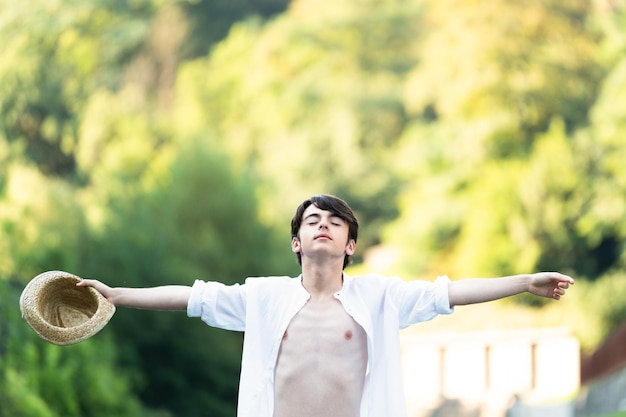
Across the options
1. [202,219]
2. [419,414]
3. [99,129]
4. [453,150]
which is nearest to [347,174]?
[453,150]

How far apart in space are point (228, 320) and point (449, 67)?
89.8 ft

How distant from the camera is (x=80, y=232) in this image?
59.5 ft

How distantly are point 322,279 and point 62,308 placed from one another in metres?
1.01

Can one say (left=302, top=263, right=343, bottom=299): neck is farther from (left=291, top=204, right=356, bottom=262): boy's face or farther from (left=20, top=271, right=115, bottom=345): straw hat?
(left=20, top=271, right=115, bottom=345): straw hat

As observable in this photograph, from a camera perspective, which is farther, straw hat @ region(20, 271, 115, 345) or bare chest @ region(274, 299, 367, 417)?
bare chest @ region(274, 299, 367, 417)

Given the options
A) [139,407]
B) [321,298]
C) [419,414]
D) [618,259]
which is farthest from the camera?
[618,259]

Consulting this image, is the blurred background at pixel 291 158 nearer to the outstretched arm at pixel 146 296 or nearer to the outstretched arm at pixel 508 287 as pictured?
the outstretched arm at pixel 146 296

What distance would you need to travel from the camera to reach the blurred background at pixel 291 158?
671 inches

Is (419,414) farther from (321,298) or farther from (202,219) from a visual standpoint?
(321,298)

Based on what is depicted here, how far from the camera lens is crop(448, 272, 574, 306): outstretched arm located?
4582 mm

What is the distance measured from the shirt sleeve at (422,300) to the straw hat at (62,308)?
1.08 meters

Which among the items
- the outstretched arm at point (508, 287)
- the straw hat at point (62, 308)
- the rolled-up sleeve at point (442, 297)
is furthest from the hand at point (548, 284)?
the straw hat at point (62, 308)

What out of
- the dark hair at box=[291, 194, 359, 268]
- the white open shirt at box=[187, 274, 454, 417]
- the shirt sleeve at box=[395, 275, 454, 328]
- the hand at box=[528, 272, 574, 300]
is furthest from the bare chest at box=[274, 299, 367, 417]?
the hand at box=[528, 272, 574, 300]

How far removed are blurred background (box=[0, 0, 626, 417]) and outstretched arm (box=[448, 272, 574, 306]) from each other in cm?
783
